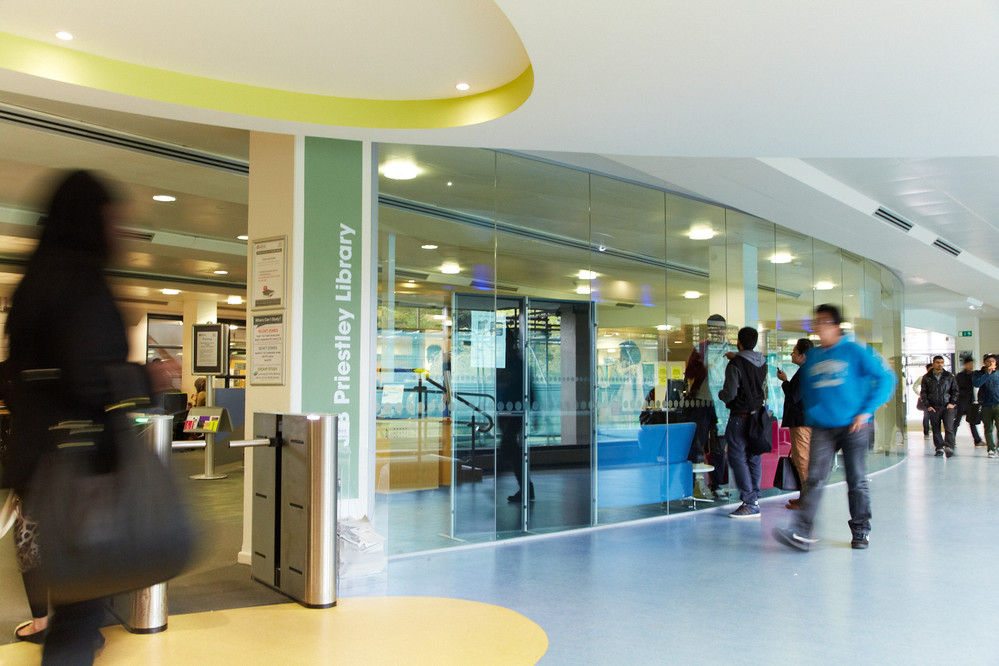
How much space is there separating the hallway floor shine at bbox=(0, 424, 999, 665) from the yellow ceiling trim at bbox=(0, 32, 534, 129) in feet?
9.00

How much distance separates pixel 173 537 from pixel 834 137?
451cm

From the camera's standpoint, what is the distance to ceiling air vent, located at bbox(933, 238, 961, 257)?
34.7 feet

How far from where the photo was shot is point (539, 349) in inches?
243

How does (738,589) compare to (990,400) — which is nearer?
(738,589)

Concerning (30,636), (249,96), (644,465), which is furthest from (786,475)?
(30,636)

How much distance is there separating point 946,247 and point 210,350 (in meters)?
10.2

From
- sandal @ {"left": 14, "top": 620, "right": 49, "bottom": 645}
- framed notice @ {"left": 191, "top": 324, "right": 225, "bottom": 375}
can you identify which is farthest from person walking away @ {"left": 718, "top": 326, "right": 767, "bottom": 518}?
framed notice @ {"left": 191, "top": 324, "right": 225, "bottom": 375}

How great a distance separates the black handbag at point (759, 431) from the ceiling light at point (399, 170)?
3697 mm

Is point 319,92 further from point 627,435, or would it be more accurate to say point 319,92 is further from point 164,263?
point 164,263

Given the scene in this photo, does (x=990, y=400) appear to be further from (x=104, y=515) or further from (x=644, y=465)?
(x=104, y=515)

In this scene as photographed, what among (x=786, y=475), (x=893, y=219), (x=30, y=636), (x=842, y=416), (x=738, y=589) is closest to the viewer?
(x=30, y=636)

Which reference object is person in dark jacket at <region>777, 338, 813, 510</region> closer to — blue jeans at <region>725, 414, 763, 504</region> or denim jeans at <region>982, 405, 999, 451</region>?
blue jeans at <region>725, 414, 763, 504</region>

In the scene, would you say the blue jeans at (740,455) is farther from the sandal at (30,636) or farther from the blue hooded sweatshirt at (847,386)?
the sandal at (30,636)

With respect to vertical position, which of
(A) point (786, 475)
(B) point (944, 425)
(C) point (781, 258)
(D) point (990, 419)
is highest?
(C) point (781, 258)
